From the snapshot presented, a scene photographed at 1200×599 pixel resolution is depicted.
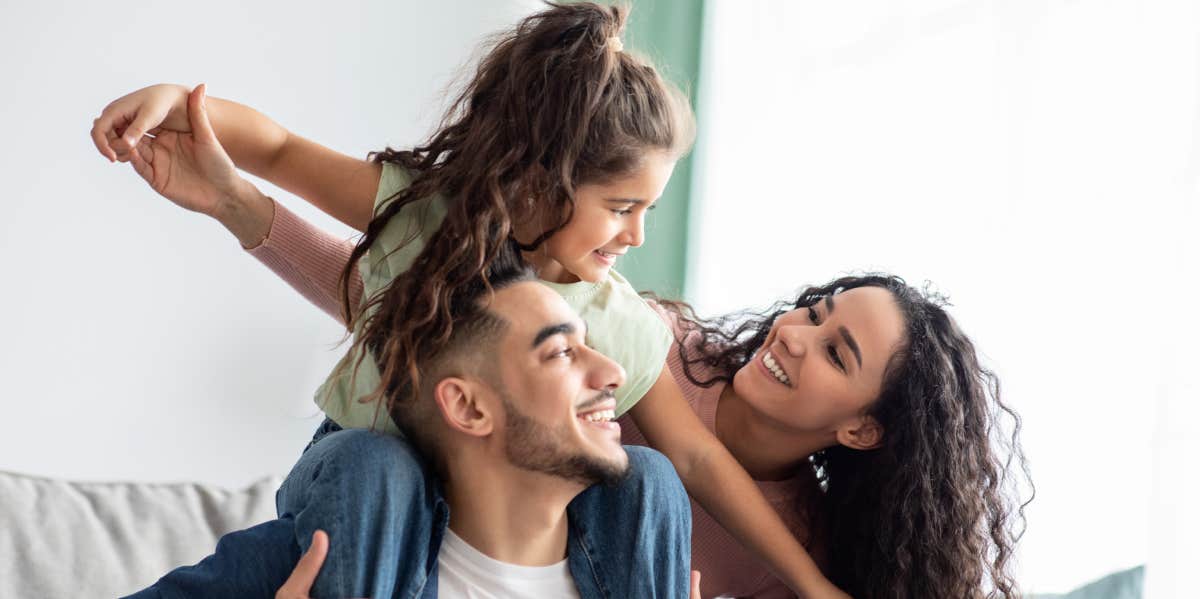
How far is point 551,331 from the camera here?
1563 mm

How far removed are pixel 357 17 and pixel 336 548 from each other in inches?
76.9

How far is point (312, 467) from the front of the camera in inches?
59.6

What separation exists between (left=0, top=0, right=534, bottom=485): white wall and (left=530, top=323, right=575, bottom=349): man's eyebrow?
1.32m

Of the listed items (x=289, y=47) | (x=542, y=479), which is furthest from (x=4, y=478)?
(x=289, y=47)

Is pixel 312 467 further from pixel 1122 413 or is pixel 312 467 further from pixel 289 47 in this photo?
pixel 289 47

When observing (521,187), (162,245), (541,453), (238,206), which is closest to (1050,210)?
(521,187)

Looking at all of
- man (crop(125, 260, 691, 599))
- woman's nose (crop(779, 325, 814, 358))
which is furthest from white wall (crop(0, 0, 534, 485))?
man (crop(125, 260, 691, 599))

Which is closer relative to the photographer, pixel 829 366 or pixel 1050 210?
pixel 829 366

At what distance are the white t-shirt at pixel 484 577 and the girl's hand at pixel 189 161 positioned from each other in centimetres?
63

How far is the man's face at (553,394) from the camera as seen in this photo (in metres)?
1.54

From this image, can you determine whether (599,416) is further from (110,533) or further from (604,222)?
(110,533)

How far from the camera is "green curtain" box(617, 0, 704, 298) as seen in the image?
3.45 metres

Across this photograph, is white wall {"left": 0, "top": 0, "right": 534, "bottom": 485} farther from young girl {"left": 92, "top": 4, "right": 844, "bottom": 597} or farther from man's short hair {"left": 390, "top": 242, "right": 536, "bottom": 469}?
man's short hair {"left": 390, "top": 242, "right": 536, "bottom": 469}

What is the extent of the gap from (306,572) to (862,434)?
3.24ft
